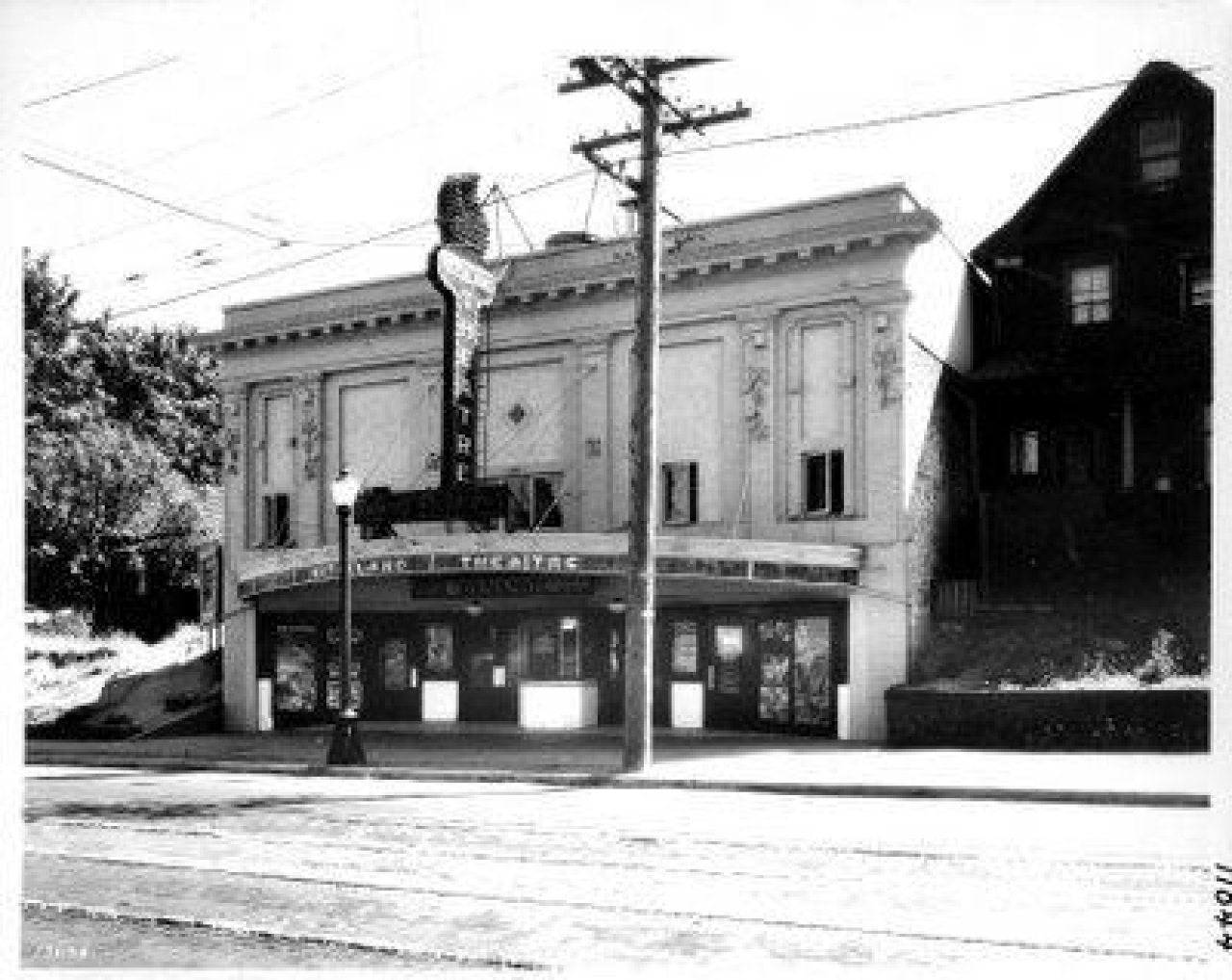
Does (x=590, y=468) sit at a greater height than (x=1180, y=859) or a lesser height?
greater

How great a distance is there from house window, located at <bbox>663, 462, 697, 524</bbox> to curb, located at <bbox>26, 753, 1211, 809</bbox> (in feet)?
23.7

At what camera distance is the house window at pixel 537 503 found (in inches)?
934

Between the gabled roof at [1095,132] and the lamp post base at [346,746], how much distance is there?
1452 cm

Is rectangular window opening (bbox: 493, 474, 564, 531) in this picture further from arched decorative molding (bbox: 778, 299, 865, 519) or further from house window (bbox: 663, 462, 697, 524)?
arched decorative molding (bbox: 778, 299, 865, 519)

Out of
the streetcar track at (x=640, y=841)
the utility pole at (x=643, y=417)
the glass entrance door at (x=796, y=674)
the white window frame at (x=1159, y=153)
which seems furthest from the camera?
the white window frame at (x=1159, y=153)

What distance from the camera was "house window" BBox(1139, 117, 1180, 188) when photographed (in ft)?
71.6

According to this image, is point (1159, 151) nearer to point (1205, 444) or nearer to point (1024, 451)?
point (1205, 444)

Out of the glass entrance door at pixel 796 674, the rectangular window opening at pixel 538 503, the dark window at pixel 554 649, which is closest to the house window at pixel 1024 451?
the glass entrance door at pixel 796 674

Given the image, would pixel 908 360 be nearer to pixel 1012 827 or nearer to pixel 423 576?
pixel 423 576

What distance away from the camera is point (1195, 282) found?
2220cm

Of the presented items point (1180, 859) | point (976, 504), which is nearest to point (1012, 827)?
point (1180, 859)

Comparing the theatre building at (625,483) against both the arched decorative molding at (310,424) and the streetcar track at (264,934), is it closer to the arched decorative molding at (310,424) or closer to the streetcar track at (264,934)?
the arched decorative molding at (310,424)

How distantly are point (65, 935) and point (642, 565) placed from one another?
946 cm

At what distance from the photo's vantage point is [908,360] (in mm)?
20812
